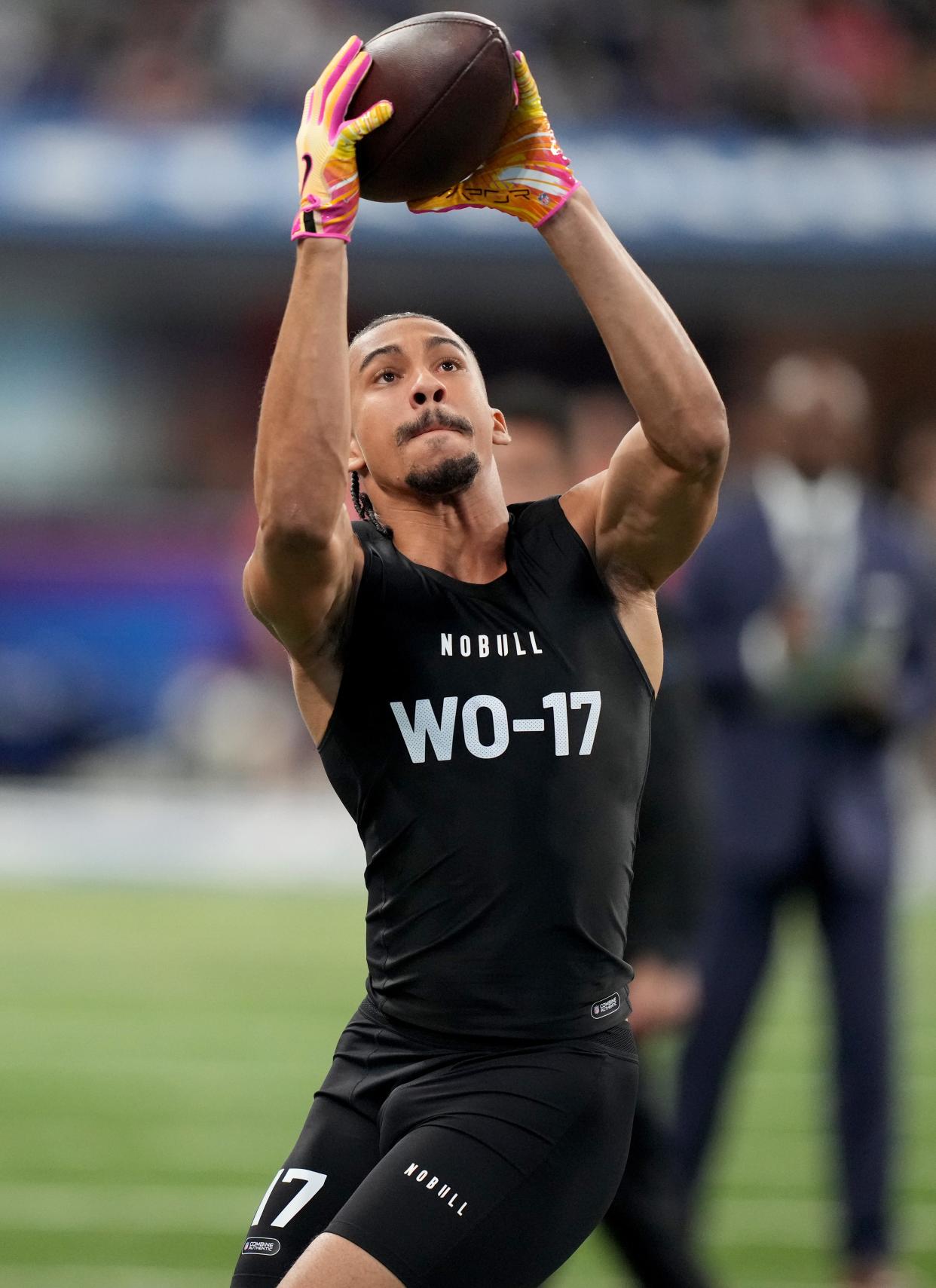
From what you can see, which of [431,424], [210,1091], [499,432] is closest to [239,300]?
[210,1091]

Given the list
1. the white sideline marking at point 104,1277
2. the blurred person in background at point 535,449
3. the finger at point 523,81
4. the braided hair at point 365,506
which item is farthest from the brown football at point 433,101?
the white sideline marking at point 104,1277

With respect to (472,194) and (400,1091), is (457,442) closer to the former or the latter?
(472,194)

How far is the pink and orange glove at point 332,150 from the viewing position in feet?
10.5

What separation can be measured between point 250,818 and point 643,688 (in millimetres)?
11998

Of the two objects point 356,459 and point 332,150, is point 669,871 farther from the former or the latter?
point 332,150

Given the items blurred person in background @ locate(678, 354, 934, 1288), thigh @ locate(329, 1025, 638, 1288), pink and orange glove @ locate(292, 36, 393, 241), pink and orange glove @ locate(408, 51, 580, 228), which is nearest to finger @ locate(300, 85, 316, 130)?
pink and orange glove @ locate(292, 36, 393, 241)

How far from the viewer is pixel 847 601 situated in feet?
19.0

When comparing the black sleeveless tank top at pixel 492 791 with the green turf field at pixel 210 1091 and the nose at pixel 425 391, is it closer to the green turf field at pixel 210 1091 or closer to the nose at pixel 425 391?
the nose at pixel 425 391

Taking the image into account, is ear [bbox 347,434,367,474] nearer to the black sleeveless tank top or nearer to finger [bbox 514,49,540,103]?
the black sleeveless tank top

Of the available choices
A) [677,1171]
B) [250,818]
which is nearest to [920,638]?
[677,1171]

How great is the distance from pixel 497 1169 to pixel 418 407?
1270 millimetres

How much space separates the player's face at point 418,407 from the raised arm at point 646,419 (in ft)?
0.84

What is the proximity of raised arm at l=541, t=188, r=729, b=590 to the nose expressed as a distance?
0.98ft

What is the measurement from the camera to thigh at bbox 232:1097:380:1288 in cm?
316
